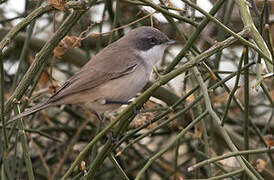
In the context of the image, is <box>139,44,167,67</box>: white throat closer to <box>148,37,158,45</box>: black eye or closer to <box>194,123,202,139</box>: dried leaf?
<box>148,37,158,45</box>: black eye

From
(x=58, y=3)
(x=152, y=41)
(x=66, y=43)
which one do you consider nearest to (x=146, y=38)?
(x=152, y=41)

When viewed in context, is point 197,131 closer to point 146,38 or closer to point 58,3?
point 146,38

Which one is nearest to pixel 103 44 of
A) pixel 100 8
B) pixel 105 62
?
pixel 100 8

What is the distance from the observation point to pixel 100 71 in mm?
3703

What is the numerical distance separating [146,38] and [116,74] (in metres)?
0.36

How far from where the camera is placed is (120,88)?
359 centimetres

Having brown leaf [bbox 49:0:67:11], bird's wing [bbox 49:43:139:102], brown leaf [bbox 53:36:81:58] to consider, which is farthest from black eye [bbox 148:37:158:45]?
brown leaf [bbox 49:0:67:11]

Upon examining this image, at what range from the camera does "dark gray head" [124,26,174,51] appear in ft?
12.1

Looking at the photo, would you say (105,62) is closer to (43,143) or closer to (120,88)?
(120,88)

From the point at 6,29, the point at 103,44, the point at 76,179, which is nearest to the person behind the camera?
the point at 76,179

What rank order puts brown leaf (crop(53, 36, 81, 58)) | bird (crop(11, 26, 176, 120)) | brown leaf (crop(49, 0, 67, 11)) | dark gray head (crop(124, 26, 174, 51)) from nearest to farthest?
brown leaf (crop(49, 0, 67, 11)), brown leaf (crop(53, 36, 81, 58)), bird (crop(11, 26, 176, 120)), dark gray head (crop(124, 26, 174, 51))

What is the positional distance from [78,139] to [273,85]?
188cm

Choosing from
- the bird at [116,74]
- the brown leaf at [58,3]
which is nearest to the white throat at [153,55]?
the bird at [116,74]

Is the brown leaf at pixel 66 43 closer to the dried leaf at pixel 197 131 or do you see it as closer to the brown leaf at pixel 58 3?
the brown leaf at pixel 58 3
